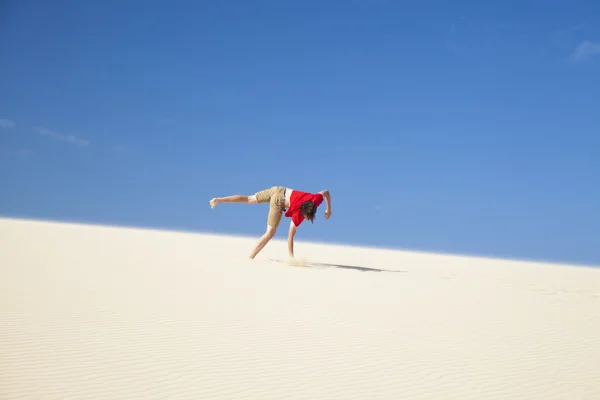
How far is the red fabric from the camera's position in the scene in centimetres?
1049

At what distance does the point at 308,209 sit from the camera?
1038 centimetres

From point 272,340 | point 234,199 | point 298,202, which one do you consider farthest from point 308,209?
point 272,340

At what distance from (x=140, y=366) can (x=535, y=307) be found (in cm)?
673

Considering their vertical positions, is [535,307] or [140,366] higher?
[535,307]

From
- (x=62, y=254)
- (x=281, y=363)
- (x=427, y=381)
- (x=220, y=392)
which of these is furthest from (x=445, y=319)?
(x=62, y=254)

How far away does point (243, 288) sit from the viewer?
24.7 ft

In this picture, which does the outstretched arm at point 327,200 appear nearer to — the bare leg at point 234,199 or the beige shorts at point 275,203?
the beige shorts at point 275,203

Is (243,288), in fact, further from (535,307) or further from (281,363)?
(535,307)

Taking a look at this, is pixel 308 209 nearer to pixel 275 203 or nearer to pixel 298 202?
pixel 298 202

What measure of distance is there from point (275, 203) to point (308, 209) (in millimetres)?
744

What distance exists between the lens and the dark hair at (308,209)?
10.4 meters

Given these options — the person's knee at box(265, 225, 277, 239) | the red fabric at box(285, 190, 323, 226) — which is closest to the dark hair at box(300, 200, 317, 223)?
the red fabric at box(285, 190, 323, 226)

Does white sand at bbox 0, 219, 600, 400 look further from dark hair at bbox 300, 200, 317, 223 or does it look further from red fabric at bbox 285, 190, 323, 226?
red fabric at bbox 285, 190, 323, 226

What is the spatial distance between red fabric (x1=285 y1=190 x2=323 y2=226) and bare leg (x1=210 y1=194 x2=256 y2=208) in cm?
88
